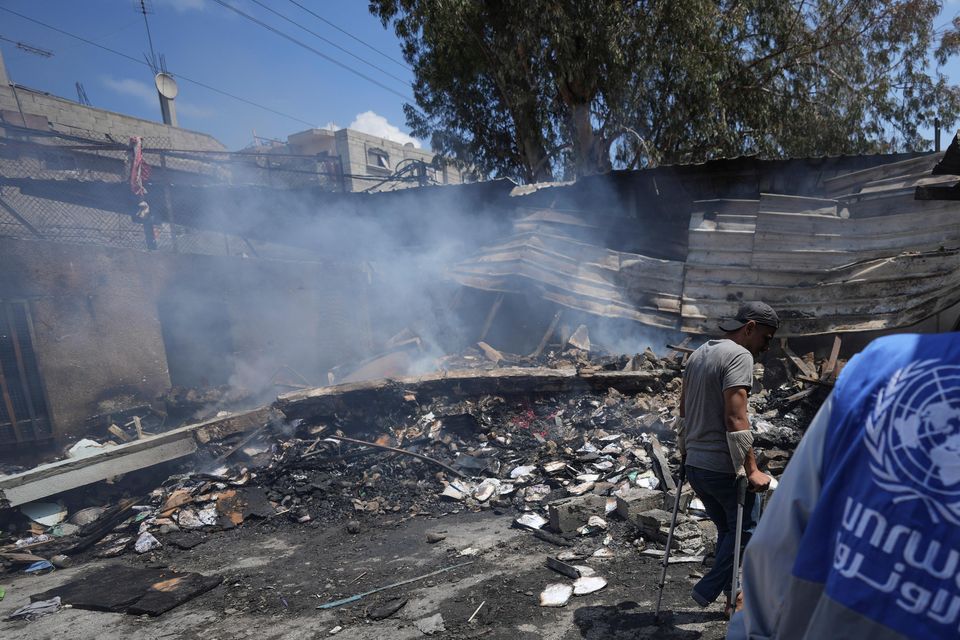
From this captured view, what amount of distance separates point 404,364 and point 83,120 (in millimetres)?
23181

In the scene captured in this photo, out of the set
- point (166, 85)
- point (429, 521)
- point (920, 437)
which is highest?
point (166, 85)

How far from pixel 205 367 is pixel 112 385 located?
1.74 metres

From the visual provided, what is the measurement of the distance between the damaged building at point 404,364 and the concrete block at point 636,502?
0.03 meters

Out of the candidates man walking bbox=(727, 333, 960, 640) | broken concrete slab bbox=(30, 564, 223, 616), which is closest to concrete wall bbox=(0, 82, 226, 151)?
broken concrete slab bbox=(30, 564, 223, 616)

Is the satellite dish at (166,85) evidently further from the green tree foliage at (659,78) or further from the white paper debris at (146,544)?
the white paper debris at (146,544)

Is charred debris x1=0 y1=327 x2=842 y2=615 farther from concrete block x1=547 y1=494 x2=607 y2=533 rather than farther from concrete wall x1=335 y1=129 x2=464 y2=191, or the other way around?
concrete wall x1=335 y1=129 x2=464 y2=191

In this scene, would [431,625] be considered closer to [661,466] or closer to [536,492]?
[536,492]

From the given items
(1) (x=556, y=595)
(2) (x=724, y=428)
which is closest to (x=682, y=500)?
(1) (x=556, y=595)

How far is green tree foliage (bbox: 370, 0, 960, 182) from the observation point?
13.8 metres

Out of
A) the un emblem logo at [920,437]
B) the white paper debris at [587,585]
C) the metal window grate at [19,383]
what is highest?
the un emblem logo at [920,437]

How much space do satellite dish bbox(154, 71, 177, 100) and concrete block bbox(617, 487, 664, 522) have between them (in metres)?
29.4

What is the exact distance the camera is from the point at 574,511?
5238 mm

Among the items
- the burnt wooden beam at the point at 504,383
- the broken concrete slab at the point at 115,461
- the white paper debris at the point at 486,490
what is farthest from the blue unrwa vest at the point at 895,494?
the broken concrete slab at the point at 115,461

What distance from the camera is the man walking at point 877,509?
97cm
